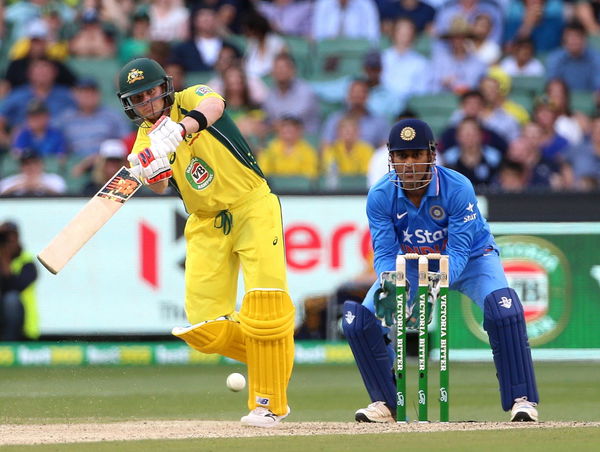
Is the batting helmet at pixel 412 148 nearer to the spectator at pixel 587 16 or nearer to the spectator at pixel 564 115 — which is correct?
the spectator at pixel 564 115

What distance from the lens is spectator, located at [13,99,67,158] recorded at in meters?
14.2

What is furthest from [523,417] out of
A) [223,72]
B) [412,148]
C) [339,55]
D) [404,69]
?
[339,55]

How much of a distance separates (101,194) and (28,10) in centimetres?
926

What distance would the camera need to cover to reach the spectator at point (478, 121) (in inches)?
543

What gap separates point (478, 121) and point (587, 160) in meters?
1.26

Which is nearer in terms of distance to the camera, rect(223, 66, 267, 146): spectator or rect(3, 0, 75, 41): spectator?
rect(223, 66, 267, 146): spectator

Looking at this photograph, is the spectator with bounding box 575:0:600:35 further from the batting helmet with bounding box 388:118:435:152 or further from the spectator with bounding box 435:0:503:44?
the batting helmet with bounding box 388:118:435:152

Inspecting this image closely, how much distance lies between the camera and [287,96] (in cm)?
1477

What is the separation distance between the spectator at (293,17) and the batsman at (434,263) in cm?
862

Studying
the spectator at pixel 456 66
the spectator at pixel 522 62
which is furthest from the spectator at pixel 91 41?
the spectator at pixel 522 62

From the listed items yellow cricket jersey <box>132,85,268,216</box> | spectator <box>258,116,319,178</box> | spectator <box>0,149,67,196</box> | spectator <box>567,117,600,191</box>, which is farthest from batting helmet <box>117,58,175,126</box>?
spectator <box>567,117,600,191</box>

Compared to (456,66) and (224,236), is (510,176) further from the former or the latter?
(224,236)

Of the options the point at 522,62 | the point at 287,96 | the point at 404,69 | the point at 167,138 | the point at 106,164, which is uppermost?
the point at 522,62

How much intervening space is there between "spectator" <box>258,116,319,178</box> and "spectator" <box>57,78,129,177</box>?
1695 millimetres
